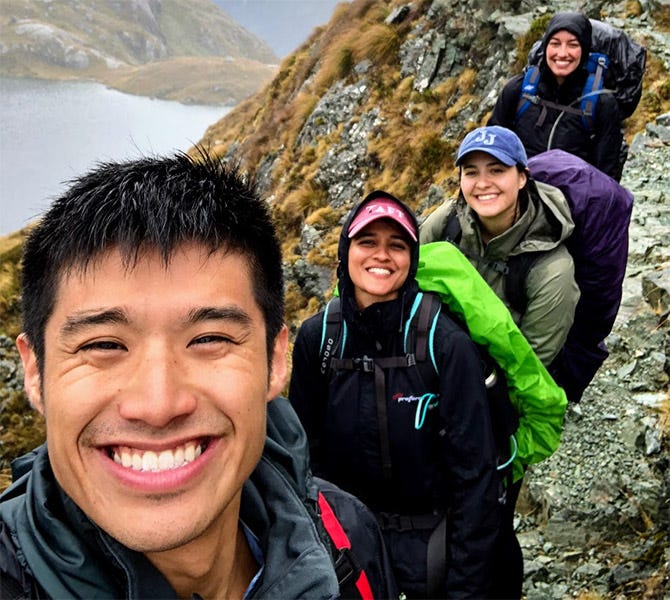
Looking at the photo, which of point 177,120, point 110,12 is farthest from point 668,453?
point 110,12

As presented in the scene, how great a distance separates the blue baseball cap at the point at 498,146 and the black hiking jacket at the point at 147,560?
2118 mm

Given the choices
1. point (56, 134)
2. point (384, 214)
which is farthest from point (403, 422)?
point (56, 134)

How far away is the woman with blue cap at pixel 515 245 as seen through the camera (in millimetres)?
3020

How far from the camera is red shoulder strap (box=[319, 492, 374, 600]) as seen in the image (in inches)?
66.6

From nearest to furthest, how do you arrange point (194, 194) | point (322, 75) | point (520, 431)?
point (194, 194), point (520, 431), point (322, 75)

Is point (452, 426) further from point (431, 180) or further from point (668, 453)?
point (431, 180)

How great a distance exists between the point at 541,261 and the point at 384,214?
1007mm

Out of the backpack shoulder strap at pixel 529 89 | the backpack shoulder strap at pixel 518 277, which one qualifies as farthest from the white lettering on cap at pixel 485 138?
the backpack shoulder strap at pixel 529 89

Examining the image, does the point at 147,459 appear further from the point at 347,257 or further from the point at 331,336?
the point at 347,257

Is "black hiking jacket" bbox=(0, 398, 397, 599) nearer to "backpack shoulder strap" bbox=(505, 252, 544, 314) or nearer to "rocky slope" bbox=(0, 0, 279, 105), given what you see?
"backpack shoulder strap" bbox=(505, 252, 544, 314)

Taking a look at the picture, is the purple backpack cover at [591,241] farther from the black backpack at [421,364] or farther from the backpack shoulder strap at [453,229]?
the black backpack at [421,364]

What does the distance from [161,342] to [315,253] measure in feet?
30.7

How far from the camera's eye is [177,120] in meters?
69.2

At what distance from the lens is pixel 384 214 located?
8.89ft
